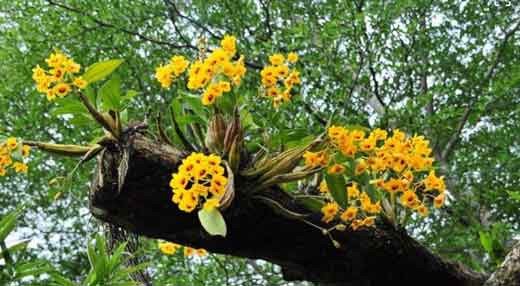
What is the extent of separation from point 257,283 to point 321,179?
155 inches

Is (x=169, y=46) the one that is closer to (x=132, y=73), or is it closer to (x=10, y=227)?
(x=132, y=73)

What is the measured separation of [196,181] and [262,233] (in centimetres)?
29

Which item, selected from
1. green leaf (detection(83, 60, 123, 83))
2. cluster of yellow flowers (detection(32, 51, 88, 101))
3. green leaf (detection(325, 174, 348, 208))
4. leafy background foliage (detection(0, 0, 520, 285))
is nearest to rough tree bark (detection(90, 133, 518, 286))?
green leaf (detection(325, 174, 348, 208))

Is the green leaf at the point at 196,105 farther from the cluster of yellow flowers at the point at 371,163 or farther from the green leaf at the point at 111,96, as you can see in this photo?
the cluster of yellow flowers at the point at 371,163

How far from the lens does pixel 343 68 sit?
5195 millimetres

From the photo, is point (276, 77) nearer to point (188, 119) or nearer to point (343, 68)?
point (188, 119)

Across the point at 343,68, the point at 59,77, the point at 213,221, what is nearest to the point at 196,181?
the point at 213,221

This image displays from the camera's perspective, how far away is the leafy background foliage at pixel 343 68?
4.96 meters

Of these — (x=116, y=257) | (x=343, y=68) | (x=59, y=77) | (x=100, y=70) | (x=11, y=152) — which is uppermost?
(x=343, y=68)

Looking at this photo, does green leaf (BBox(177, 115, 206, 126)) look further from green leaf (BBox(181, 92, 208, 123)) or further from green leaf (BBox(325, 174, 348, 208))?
green leaf (BBox(325, 174, 348, 208))

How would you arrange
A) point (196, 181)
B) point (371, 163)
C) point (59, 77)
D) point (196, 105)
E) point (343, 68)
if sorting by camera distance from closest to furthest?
1. point (196, 181)
2. point (59, 77)
3. point (371, 163)
4. point (196, 105)
5. point (343, 68)

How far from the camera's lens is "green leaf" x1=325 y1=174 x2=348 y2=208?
1.52 m

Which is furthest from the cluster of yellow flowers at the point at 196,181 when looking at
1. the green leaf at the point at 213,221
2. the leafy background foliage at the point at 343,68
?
the leafy background foliage at the point at 343,68

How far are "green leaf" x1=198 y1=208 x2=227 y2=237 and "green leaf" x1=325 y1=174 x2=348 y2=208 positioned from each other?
0.37 metres
